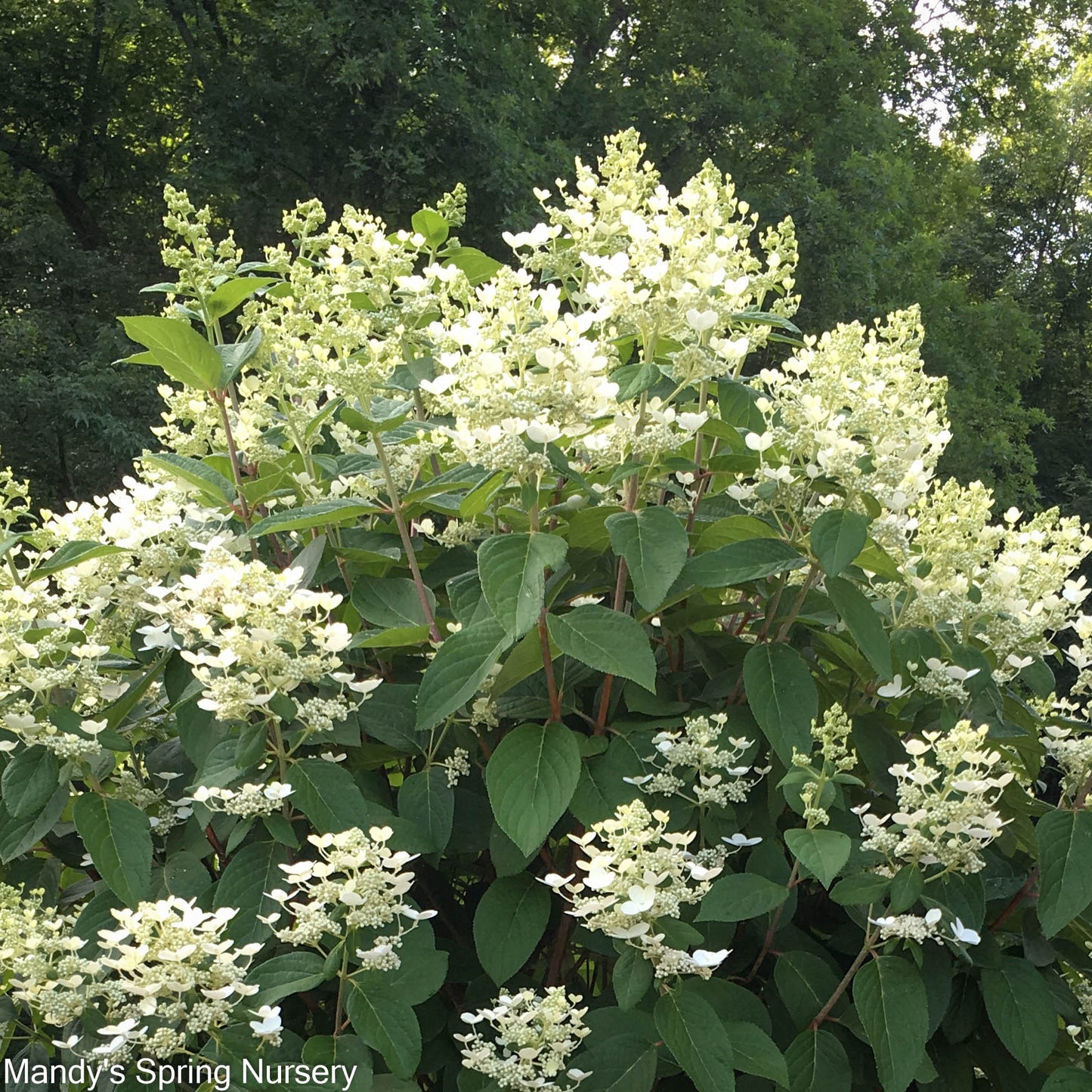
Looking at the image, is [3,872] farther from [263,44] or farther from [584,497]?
[263,44]

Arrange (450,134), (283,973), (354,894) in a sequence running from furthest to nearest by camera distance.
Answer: (450,134) → (283,973) → (354,894)

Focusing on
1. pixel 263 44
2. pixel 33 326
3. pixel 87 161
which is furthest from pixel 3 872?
pixel 87 161

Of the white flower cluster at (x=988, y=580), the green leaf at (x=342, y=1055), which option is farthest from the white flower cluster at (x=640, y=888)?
the white flower cluster at (x=988, y=580)

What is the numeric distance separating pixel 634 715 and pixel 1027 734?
0.67 meters

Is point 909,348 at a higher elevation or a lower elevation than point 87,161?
higher

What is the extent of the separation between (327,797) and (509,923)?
33cm

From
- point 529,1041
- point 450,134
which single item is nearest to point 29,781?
point 529,1041

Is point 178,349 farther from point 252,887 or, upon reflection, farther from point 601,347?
point 252,887

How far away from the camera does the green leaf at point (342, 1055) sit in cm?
152

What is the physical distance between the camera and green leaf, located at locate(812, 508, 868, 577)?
1.64 meters

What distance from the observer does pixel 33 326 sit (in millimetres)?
14117

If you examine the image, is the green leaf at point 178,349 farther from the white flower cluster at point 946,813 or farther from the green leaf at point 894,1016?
the green leaf at point 894,1016

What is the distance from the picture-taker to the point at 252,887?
5.60 ft

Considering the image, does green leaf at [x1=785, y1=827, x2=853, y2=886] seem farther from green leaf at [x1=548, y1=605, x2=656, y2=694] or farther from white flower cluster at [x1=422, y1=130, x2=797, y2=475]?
white flower cluster at [x1=422, y1=130, x2=797, y2=475]
